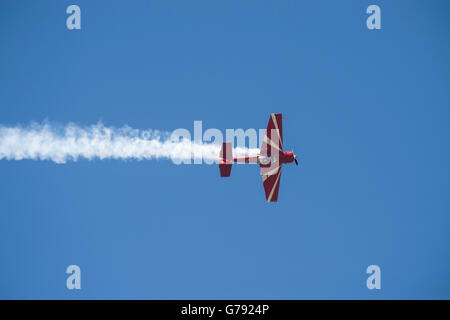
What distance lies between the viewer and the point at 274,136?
2786 centimetres

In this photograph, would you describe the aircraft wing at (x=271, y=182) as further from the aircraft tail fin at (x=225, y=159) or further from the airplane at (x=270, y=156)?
the aircraft tail fin at (x=225, y=159)

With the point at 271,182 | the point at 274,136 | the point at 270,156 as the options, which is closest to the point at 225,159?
the point at 270,156

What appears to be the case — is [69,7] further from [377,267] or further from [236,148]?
[377,267]

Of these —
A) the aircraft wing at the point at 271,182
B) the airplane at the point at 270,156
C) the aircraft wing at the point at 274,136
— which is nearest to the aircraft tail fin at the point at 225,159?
the airplane at the point at 270,156

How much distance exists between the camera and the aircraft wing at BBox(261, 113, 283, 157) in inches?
1094

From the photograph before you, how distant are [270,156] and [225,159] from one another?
10.6 ft

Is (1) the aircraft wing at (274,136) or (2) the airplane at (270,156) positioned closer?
(2) the airplane at (270,156)

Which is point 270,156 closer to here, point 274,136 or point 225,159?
point 274,136

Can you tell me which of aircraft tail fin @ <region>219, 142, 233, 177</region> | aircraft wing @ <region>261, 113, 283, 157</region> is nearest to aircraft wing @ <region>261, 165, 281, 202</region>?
aircraft wing @ <region>261, 113, 283, 157</region>

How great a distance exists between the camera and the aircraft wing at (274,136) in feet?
91.1

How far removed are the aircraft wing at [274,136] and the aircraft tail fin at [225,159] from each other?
2.48 m
